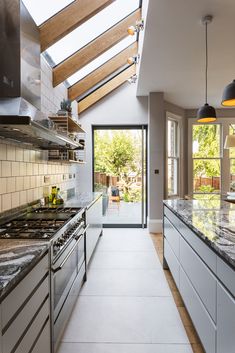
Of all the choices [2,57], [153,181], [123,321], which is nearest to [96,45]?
[2,57]

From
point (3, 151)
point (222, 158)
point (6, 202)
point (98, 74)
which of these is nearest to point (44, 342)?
point (6, 202)

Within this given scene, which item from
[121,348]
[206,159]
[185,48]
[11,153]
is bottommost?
[121,348]

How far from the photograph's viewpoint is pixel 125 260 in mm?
3816

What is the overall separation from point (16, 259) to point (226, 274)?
3.38 feet

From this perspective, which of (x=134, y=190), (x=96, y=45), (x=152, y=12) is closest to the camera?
(x=152, y=12)

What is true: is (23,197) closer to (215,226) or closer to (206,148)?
(215,226)

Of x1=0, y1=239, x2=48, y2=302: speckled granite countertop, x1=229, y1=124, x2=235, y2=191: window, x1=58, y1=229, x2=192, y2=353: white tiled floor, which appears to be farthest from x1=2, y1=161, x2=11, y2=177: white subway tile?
x1=229, y1=124, x2=235, y2=191: window

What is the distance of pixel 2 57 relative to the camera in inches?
77.2

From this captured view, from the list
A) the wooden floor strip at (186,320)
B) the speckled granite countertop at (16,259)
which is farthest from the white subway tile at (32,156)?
the wooden floor strip at (186,320)

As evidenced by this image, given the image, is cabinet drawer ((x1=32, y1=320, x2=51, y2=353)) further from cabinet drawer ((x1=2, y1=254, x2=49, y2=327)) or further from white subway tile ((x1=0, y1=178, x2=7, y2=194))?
white subway tile ((x1=0, y1=178, x2=7, y2=194))

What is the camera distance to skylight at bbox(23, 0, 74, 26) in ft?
9.66

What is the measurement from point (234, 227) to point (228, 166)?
491 centimetres

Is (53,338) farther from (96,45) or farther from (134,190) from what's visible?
(134,190)

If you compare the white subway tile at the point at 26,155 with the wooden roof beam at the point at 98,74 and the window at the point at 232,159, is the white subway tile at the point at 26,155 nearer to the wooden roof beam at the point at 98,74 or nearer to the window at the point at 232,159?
the wooden roof beam at the point at 98,74
